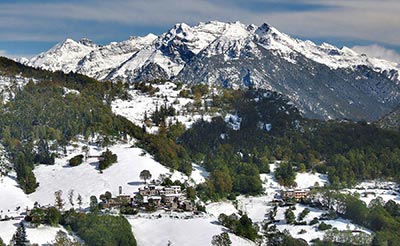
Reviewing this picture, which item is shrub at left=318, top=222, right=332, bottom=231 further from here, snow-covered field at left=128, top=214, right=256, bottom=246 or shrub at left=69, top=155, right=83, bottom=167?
shrub at left=69, top=155, right=83, bottom=167

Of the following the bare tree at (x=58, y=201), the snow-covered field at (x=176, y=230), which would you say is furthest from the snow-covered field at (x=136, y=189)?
the bare tree at (x=58, y=201)

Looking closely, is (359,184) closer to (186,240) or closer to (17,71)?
(186,240)

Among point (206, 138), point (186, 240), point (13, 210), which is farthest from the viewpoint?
point (206, 138)

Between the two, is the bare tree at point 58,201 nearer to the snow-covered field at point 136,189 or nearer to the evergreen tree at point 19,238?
the snow-covered field at point 136,189

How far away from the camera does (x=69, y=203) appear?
9494 cm

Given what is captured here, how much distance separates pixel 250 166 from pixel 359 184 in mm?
21722

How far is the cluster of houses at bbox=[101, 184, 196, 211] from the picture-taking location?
303 feet

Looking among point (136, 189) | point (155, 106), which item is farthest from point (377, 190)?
point (155, 106)

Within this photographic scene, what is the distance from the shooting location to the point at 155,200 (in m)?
93.8

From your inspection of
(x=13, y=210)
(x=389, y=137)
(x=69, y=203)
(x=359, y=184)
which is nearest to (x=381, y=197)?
(x=359, y=184)

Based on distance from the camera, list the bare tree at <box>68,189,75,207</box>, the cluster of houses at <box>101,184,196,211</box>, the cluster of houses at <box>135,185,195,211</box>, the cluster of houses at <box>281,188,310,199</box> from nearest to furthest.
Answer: the cluster of houses at <box>101,184,196,211</box>
the cluster of houses at <box>135,185,195,211</box>
the bare tree at <box>68,189,75,207</box>
the cluster of houses at <box>281,188,310,199</box>

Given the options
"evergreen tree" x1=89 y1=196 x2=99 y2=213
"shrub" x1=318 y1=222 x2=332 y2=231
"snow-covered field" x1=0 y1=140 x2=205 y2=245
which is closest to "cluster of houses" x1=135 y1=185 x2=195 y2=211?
"snow-covered field" x1=0 y1=140 x2=205 y2=245

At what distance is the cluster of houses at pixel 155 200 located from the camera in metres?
92.2

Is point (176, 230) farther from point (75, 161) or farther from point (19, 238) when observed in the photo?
point (75, 161)
